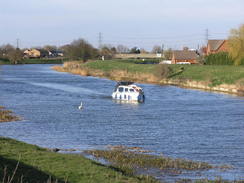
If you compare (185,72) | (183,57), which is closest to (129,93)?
(185,72)

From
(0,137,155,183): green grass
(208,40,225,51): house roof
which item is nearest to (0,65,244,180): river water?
(0,137,155,183): green grass

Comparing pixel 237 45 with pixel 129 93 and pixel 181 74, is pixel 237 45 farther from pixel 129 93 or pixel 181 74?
pixel 129 93

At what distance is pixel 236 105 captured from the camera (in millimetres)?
48875

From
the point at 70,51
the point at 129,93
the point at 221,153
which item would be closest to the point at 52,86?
the point at 129,93

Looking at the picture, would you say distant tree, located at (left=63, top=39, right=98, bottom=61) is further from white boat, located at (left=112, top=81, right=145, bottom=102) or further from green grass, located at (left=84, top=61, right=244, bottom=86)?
white boat, located at (left=112, top=81, right=145, bottom=102)

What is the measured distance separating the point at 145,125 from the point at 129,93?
736 inches

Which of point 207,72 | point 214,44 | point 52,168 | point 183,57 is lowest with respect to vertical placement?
point 52,168

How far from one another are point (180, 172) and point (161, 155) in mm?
3695

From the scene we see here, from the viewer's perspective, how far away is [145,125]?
35594 mm

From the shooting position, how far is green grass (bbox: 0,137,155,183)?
17.2 metres

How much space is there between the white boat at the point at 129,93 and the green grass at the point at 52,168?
31.0 metres

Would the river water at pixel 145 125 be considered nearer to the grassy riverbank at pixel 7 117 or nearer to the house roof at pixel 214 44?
the grassy riverbank at pixel 7 117

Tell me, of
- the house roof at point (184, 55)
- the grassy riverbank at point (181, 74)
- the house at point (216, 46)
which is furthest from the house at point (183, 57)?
the grassy riverbank at point (181, 74)

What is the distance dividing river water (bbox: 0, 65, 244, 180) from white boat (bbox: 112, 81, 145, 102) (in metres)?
1.28
